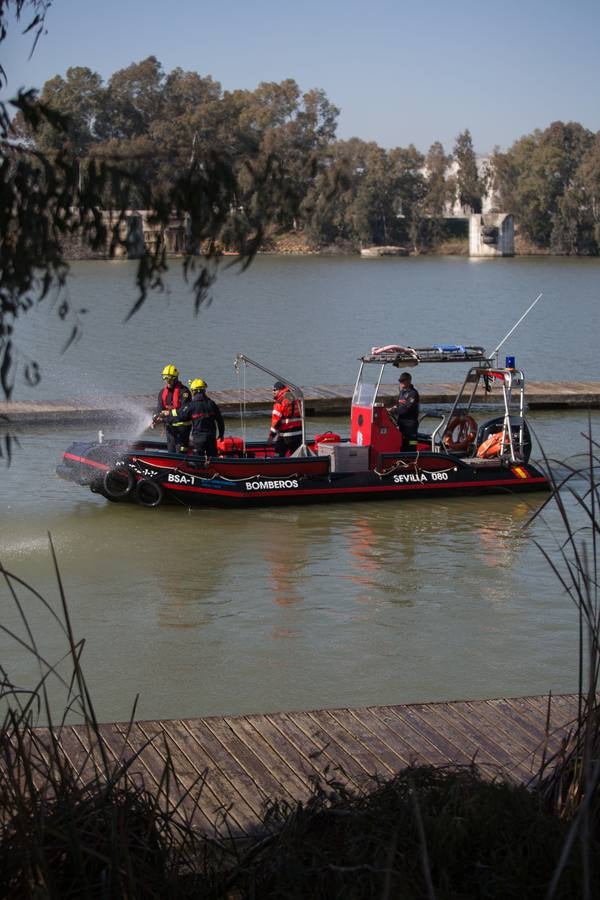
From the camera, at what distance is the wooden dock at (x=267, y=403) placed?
2297 cm

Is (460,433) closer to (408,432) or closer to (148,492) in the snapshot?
(408,432)

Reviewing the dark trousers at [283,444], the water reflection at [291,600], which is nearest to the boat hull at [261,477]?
the water reflection at [291,600]

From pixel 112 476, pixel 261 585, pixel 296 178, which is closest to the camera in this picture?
pixel 296 178

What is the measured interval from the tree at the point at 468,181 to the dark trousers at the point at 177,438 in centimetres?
11351

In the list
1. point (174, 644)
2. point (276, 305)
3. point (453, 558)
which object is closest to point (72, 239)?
point (174, 644)

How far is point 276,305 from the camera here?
57.8 meters

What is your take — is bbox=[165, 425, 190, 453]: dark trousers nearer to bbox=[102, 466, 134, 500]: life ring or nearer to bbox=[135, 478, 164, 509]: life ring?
bbox=[135, 478, 164, 509]: life ring

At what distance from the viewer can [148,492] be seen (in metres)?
15.9

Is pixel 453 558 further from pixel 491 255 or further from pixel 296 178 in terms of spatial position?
pixel 491 255

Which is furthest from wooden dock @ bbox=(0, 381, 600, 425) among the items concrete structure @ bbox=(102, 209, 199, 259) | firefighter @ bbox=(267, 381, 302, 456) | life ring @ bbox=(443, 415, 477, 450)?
concrete structure @ bbox=(102, 209, 199, 259)

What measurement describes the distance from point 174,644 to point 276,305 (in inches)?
1866

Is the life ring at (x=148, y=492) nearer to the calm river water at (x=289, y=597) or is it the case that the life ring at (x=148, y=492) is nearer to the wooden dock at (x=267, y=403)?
the calm river water at (x=289, y=597)

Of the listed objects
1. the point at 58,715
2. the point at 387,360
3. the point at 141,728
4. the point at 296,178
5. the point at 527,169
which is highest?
the point at 527,169

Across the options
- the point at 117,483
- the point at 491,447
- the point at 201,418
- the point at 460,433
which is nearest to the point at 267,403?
the point at 460,433
